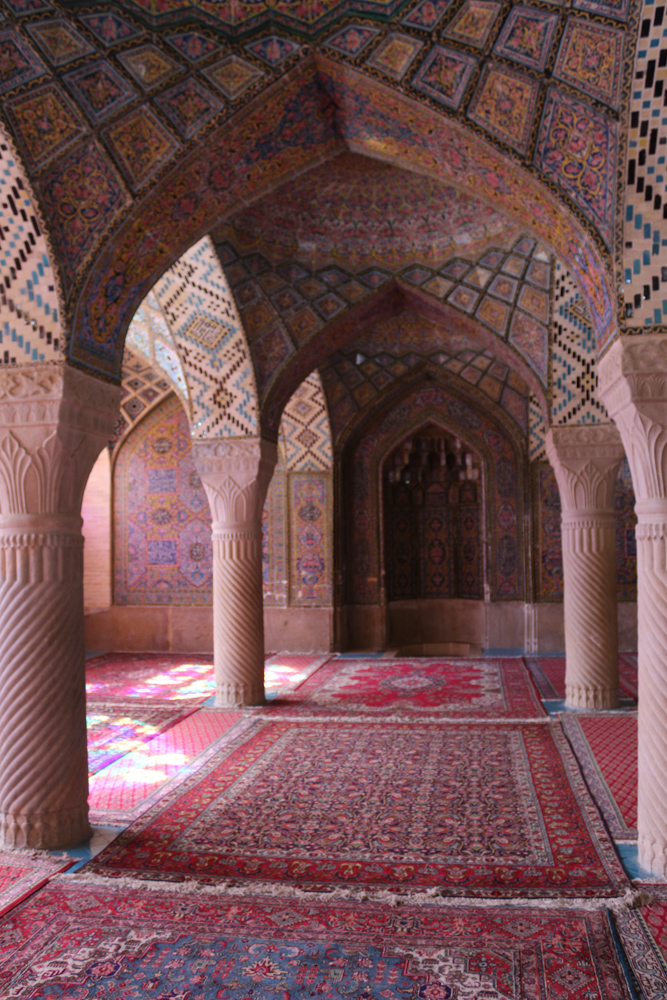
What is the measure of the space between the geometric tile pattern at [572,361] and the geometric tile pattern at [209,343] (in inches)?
105

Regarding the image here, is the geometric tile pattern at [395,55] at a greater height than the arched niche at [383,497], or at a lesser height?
greater

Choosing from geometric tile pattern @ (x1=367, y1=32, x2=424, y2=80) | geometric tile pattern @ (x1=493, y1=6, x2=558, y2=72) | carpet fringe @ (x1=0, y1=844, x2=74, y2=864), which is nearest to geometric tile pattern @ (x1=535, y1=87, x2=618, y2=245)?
geometric tile pattern @ (x1=493, y1=6, x2=558, y2=72)

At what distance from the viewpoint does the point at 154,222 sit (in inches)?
168

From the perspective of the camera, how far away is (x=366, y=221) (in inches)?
261

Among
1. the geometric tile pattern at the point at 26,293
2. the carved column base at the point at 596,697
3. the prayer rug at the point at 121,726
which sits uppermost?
the geometric tile pattern at the point at 26,293

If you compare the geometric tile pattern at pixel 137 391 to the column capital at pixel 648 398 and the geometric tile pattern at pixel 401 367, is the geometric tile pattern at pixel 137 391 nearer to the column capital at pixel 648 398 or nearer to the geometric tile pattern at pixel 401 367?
the geometric tile pattern at pixel 401 367

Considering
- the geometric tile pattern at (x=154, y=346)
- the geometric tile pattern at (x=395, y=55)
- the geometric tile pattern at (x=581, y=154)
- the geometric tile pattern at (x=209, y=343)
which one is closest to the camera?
the geometric tile pattern at (x=581, y=154)

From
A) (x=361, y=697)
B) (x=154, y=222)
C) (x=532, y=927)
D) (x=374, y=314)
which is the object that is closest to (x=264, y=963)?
(x=532, y=927)

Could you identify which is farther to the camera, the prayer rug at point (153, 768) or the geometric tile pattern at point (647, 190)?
the prayer rug at point (153, 768)

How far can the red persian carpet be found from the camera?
10.8 ft

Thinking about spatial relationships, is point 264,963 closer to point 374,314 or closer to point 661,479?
point 661,479

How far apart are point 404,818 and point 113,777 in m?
2.04

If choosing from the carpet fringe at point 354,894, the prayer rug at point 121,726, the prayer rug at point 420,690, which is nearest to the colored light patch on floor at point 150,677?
the prayer rug at point 121,726

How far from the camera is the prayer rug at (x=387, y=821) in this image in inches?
138
